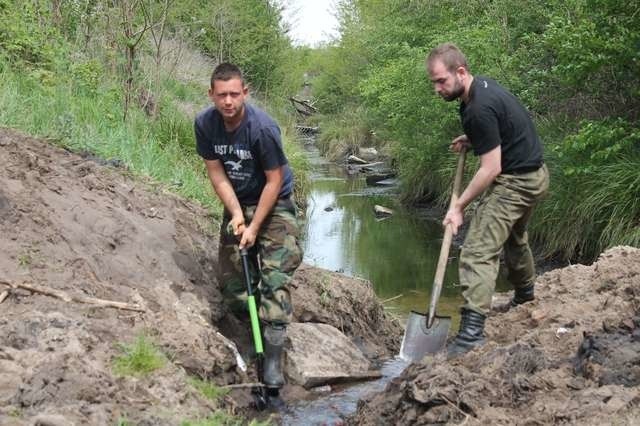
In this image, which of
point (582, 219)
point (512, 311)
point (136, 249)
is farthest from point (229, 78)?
point (582, 219)

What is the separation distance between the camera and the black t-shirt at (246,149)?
5.27 metres

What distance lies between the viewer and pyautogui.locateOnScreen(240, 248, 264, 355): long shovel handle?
5250 millimetres

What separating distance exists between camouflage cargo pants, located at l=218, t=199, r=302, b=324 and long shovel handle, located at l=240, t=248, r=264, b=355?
10 centimetres

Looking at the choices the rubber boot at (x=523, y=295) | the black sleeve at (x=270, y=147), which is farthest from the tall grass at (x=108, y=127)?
the rubber boot at (x=523, y=295)

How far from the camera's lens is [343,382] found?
6027 millimetres

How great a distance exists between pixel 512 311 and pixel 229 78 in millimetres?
3067

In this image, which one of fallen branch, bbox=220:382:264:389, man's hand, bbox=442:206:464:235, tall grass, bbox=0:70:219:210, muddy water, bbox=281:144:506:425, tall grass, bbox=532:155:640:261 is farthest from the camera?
tall grass, bbox=532:155:640:261

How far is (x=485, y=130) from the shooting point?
5.24 metres

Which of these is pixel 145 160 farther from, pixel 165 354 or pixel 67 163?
pixel 165 354

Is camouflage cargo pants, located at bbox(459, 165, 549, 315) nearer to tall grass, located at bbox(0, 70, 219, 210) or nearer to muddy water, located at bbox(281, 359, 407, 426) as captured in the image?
muddy water, located at bbox(281, 359, 407, 426)

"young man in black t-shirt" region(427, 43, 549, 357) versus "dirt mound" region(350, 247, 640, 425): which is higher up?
"young man in black t-shirt" region(427, 43, 549, 357)

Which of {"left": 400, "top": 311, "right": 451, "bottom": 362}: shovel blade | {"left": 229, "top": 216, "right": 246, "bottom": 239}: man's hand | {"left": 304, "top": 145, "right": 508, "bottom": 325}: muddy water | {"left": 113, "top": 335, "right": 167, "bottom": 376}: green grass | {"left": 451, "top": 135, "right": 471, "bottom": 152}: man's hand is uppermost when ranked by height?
{"left": 451, "top": 135, "right": 471, "bottom": 152}: man's hand

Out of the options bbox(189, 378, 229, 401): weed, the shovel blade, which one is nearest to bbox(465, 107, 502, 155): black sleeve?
the shovel blade

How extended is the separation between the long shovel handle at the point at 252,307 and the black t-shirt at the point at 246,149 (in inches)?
16.7
